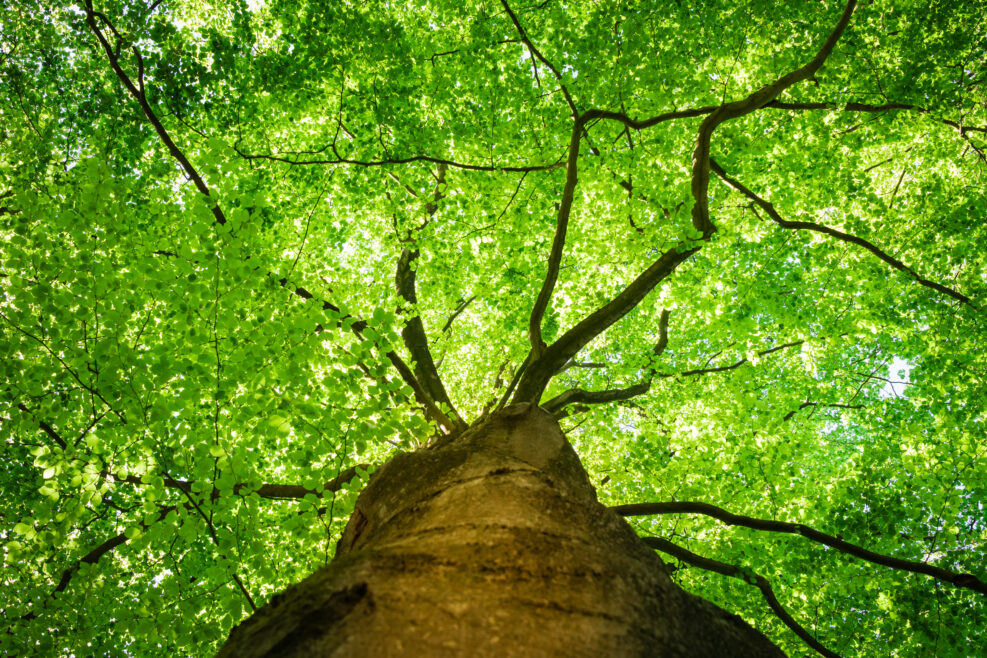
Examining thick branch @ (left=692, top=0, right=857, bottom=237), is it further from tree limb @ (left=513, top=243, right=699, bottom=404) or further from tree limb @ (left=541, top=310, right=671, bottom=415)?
tree limb @ (left=541, top=310, right=671, bottom=415)

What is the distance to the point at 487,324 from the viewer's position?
11414mm

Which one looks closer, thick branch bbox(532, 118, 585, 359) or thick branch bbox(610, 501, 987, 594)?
thick branch bbox(610, 501, 987, 594)

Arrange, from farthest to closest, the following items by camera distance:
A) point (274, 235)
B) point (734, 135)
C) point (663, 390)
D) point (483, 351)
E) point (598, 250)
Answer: point (483, 351) < point (663, 390) < point (598, 250) < point (734, 135) < point (274, 235)

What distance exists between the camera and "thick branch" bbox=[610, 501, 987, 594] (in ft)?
11.4

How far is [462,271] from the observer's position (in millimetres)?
9047

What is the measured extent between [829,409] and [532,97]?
10429 millimetres

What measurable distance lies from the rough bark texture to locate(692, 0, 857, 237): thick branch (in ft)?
13.4

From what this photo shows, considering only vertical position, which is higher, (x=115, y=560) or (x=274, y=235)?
(x=274, y=235)

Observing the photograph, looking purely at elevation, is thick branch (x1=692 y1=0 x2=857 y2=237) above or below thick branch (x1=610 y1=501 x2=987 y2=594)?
above

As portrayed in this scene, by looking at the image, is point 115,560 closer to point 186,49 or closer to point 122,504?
point 122,504

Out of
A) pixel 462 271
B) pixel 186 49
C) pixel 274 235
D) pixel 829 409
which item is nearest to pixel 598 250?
pixel 462 271

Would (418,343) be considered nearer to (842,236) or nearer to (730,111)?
(730,111)

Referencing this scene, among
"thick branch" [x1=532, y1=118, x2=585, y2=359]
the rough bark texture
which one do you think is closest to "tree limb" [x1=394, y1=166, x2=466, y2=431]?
"thick branch" [x1=532, y1=118, x2=585, y2=359]

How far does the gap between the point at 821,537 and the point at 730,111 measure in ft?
13.5
